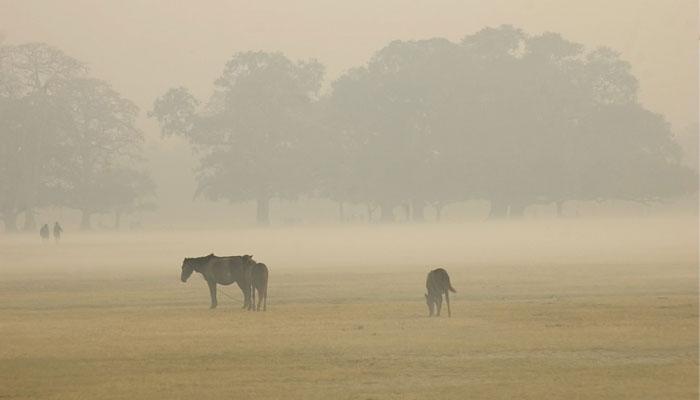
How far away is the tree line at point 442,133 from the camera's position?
15088 centimetres

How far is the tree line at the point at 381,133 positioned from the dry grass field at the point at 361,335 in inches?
3364

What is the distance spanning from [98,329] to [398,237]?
244 ft

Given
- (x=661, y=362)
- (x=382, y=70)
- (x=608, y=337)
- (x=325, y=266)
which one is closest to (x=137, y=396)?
(x=661, y=362)

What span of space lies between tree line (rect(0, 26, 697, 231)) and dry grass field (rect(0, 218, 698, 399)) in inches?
3364

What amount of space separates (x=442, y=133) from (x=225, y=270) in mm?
119222

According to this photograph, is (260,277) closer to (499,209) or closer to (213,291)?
(213,291)

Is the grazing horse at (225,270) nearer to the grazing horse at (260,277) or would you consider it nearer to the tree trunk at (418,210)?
the grazing horse at (260,277)

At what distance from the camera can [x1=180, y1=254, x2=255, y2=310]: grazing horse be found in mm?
37562

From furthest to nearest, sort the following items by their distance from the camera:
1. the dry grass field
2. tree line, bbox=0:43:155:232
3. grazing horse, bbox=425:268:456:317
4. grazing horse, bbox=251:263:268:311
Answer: tree line, bbox=0:43:155:232
grazing horse, bbox=251:263:268:311
grazing horse, bbox=425:268:456:317
the dry grass field

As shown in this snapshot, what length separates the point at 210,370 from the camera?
2623 cm

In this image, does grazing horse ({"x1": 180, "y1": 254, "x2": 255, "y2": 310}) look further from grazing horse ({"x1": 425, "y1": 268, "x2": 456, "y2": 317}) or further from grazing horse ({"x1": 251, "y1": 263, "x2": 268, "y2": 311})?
grazing horse ({"x1": 425, "y1": 268, "x2": 456, "y2": 317})

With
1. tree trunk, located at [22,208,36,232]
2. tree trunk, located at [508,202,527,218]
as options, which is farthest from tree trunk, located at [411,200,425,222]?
tree trunk, located at [22,208,36,232]

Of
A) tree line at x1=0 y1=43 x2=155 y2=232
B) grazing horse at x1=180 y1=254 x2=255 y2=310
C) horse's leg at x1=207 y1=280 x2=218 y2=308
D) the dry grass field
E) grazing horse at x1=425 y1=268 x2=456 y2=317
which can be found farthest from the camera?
tree line at x1=0 y1=43 x2=155 y2=232

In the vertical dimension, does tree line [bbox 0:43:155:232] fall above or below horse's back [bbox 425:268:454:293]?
above
